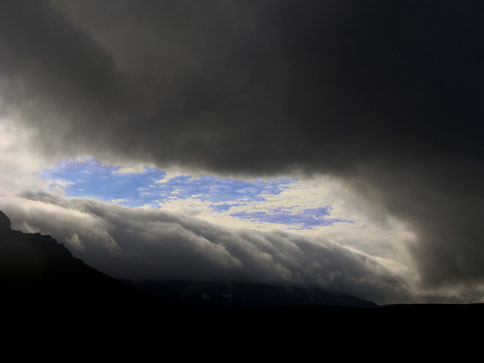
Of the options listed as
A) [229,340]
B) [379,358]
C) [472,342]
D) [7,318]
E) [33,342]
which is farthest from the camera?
[7,318]

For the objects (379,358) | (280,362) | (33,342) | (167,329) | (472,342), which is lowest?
(33,342)

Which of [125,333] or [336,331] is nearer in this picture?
[336,331]

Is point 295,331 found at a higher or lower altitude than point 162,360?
higher

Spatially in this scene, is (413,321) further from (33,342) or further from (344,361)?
(33,342)

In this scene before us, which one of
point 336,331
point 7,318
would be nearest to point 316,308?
point 336,331

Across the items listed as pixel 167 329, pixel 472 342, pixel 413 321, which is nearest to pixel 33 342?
pixel 167 329

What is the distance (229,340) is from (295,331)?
96.3ft

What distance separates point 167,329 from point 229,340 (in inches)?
1699

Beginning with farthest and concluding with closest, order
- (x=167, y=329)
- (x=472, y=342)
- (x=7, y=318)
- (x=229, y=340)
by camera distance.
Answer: (x=7, y=318) < (x=167, y=329) < (x=229, y=340) < (x=472, y=342)

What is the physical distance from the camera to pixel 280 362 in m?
91.5

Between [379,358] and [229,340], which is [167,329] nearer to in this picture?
[229,340]

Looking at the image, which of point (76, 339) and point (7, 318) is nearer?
point (76, 339)

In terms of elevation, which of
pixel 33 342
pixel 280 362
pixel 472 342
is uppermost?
pixel 472 342

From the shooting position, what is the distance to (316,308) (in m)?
170
